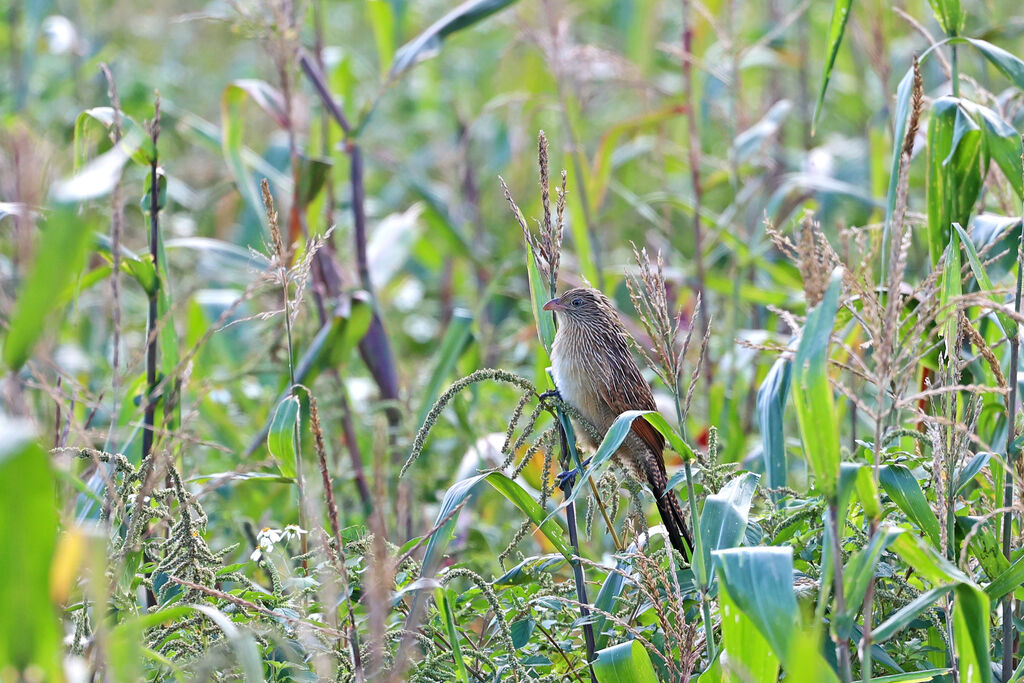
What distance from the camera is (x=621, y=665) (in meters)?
1.76

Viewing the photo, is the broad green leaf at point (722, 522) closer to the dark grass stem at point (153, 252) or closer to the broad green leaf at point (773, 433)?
the broad green leaf at point (773, 433)

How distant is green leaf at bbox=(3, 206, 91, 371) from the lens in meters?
1.15

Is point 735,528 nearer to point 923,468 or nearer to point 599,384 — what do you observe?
point 923,468

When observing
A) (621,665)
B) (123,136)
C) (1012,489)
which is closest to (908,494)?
(1012,489)

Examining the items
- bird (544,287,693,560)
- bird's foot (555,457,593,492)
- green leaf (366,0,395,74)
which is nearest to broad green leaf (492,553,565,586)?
bird's foot (555,457,593,492)

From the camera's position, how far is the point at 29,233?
6.53 ft

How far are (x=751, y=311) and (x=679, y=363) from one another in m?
2.81

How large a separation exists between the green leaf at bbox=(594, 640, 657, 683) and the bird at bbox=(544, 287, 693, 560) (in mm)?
386

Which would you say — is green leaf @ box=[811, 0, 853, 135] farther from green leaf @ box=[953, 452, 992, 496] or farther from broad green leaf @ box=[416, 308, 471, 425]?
broad green leaf @ box=[416, 308, 471, 425]

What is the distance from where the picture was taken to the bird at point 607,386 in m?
2.23

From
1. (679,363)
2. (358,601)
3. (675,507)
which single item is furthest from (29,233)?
(675,507)

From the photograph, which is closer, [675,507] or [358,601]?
[358,601]

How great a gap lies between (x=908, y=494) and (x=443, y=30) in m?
1.93

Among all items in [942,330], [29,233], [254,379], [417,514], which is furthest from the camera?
[254,379]
